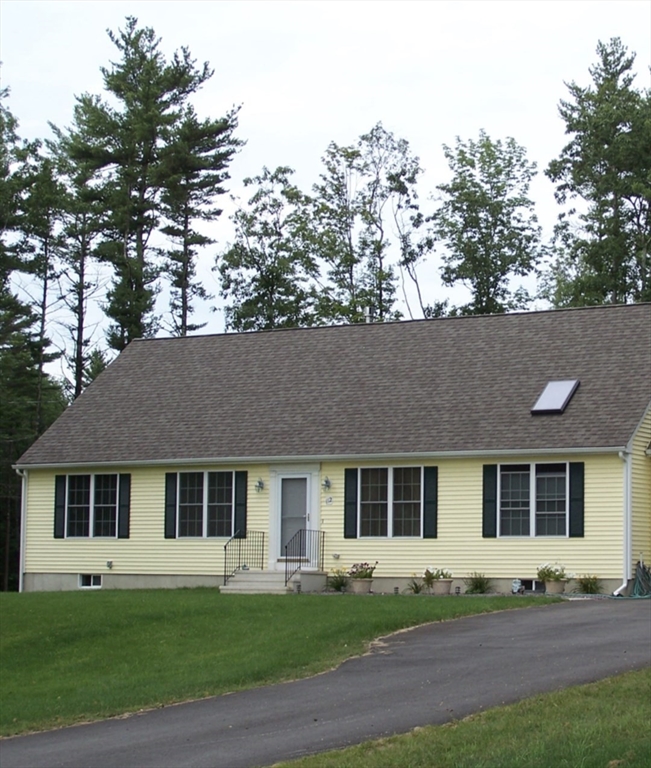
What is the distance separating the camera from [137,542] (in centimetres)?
2927

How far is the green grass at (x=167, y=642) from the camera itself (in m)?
15.1

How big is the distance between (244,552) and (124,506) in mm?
3238

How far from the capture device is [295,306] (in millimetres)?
48281

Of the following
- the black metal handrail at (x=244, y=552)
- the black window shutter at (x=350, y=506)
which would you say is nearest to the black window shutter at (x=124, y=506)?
the black metal handrail at (x=244, y=552)

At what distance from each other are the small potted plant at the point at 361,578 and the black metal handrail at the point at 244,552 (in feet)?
7.16

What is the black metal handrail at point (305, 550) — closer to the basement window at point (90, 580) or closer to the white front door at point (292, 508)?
the white front door at point (292, 508)

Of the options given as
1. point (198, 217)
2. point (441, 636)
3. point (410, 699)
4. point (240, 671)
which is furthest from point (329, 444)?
point (198, 217)

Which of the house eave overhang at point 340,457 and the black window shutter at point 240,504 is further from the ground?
the house eave overhang at point 340,457

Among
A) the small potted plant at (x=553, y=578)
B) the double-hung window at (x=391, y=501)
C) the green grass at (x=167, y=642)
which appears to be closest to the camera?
the green grass at (x=167, y=642)

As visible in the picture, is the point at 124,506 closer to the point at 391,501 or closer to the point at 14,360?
the point at 391,501

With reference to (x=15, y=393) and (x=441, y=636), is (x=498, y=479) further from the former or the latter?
(x=15, y=393)

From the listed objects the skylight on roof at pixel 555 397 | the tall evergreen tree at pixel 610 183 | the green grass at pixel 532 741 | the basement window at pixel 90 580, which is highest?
the tall evergreen tree at pixel 610 183

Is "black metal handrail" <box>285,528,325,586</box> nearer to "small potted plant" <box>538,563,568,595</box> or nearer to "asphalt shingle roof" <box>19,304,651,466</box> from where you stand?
"asphalt shingle roof" <box>19,304,651,466</box>

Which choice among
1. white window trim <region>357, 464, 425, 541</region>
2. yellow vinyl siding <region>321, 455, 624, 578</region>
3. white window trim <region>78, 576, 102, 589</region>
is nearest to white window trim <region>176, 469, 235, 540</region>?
yellow vinyl siding <region>321, 455, 624, 578</region>
